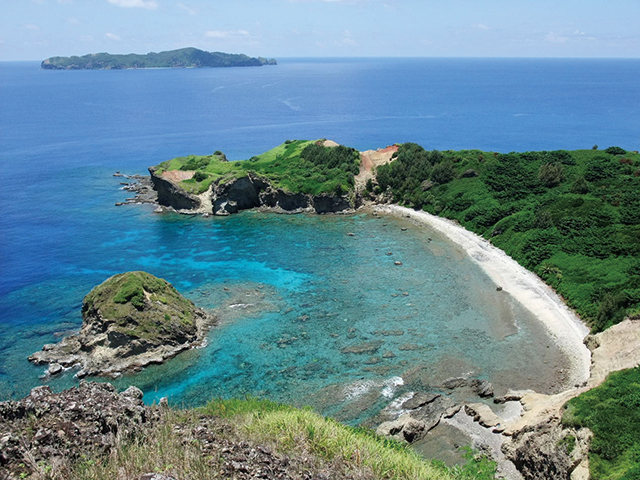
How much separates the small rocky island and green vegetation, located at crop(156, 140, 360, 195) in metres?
44.3

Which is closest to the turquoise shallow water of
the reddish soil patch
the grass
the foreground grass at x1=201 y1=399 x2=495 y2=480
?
the foreground grass at x1=201 y1=399 x2=495 y2=480

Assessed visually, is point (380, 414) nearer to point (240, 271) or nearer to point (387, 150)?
point (240, 271)

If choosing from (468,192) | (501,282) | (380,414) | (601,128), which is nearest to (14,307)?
(380,414)

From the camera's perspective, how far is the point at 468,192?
8606 centimetres

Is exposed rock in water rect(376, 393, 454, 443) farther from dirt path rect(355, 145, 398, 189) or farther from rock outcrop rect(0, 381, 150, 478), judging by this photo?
dirt path rect(355, 145, 398, 189)

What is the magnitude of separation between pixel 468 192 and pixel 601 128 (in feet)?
358

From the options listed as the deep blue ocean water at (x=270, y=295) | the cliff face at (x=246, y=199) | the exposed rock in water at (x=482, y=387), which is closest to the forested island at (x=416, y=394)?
the exposed rock in water at (x=482, y=387)

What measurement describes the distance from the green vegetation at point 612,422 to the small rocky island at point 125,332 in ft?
116

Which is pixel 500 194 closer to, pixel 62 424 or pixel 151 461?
pixel 151 461

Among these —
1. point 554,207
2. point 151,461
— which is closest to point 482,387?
point 151,461

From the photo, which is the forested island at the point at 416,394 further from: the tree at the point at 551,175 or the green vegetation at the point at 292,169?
the green vegetation at the point at 292,169

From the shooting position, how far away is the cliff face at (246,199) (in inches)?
3538

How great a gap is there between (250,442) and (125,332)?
29806mm

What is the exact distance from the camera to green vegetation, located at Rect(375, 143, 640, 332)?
175ft
